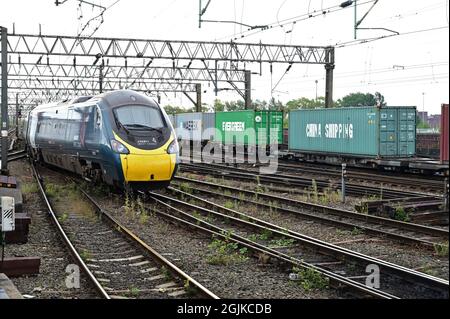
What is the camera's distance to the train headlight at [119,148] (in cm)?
1405

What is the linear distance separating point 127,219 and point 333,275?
6602 mm

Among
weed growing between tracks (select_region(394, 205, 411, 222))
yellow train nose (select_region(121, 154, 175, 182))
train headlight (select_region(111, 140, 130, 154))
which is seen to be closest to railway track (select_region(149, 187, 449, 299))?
yellow train nose (select_region(121, 154, 175, 182))

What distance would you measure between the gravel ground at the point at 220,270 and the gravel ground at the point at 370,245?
194cm

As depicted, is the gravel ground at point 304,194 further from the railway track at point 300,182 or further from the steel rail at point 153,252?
the steel rail at point 153,252

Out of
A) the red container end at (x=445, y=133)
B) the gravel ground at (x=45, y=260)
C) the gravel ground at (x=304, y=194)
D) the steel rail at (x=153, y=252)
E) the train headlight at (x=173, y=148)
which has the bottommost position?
the gravel ground at (x=45, y=260)

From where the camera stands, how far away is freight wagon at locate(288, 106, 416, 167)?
24594 mm

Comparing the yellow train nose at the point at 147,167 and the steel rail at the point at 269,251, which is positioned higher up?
the yellow train nose at the point at 147,167

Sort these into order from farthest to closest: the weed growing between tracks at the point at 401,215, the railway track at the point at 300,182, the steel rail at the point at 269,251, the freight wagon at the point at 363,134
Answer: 1. the freight wagon at the point at 363,134
2. the railway track at the point at 300,182
3. the weed growing between tracks at the point at 401,215
4. the steel rail at the point at 269,251

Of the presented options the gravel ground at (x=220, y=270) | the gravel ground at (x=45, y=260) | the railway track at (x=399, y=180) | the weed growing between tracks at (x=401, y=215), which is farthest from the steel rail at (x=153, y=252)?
the railway track at (x=399, y=180)

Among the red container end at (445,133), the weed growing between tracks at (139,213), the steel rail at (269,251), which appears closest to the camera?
the red container end at (445,133)
